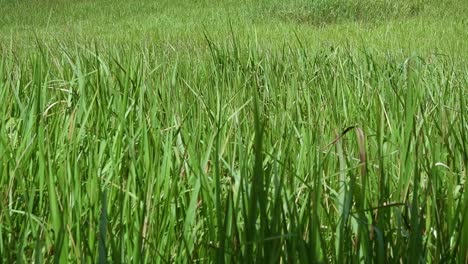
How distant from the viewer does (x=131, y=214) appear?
2.32 feet

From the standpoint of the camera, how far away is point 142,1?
7707 mm

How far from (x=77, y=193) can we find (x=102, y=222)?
17 cm

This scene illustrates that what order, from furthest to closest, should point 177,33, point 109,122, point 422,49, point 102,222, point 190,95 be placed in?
point 177,33, point 422,49, point 190,95, point 109,122, point 102,222

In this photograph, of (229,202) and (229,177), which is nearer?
(229,202)

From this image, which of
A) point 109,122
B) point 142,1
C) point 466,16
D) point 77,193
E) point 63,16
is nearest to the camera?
point 77,193

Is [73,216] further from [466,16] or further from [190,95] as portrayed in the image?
[466,16]

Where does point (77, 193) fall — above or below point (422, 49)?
above

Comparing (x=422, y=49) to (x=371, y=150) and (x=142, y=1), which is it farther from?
(x=142, y=1)

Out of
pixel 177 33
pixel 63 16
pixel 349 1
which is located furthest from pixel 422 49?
pixel 63 16

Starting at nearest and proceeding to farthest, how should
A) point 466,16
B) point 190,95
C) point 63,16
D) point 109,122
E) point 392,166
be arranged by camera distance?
1. point 392,166
2. point 109,122
3. point 190,95
4. point 466,16
5. point 63,16

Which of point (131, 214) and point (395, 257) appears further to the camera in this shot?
point (131, 214)

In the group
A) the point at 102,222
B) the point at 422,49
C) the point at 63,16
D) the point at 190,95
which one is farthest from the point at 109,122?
the point at 63,16

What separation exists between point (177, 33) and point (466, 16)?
2.37 meters

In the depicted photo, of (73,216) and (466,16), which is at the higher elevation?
(73,216)
